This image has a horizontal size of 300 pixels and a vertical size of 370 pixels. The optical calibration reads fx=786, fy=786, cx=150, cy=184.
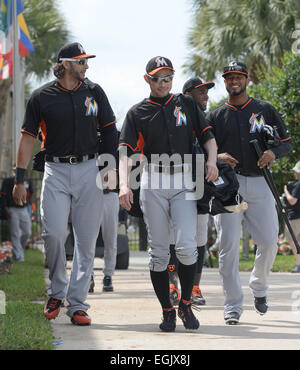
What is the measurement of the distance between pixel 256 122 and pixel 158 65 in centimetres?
100

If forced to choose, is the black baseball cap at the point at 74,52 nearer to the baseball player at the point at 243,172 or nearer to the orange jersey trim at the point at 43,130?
the orange jersey trim at the point at 43,130

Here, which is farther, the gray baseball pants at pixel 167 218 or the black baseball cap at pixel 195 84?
the black baseball cap at pixel 195 84

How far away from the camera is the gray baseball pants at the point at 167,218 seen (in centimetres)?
586

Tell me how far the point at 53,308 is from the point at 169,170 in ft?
4.91

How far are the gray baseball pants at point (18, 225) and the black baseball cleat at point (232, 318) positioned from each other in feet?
32.3

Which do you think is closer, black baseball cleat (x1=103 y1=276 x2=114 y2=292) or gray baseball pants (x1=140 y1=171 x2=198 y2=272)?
gray baseball pants (x1=140 y1=171 x2=198 y2=272)

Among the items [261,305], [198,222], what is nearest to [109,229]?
[198,222]

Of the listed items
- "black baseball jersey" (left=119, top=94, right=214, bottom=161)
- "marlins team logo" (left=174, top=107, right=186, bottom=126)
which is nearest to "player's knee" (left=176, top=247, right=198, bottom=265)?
"black baseball jersey" (left=119, top=94, right=214, bottom=161)

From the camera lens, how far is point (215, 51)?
23.5 meters

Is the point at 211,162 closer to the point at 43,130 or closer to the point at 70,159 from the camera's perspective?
the point at 70,159

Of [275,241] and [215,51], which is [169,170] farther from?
[215,51]

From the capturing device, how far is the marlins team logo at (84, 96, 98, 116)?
20.7 feet

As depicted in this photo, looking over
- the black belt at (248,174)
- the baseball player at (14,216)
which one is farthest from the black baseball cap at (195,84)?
the baseball player at (14,216)

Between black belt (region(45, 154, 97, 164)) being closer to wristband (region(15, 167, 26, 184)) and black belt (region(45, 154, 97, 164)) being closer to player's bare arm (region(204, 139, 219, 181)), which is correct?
wristband (region(15, 167, 26, 184))
